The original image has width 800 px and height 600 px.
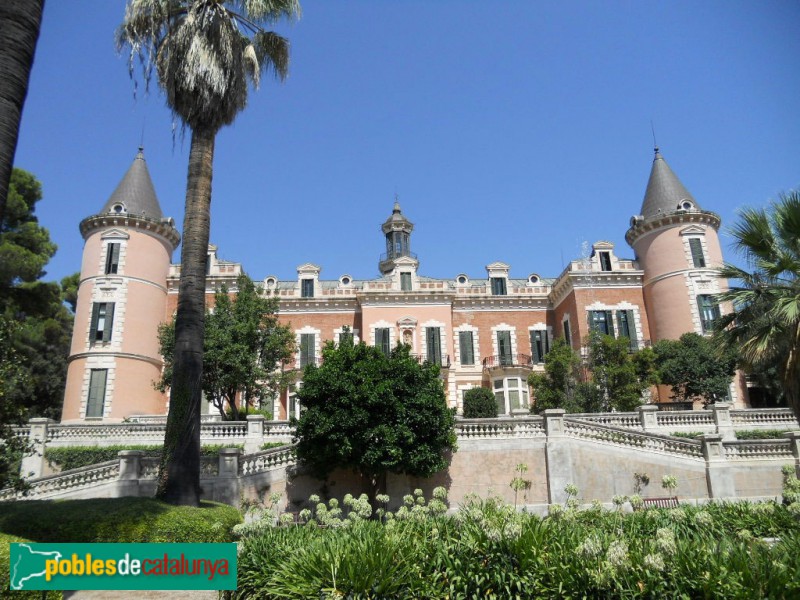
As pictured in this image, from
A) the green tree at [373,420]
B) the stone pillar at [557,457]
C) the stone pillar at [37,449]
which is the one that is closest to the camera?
the green tree at [373,420]

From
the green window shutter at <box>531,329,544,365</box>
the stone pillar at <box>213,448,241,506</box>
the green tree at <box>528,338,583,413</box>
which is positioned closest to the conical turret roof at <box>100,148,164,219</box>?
the stone pillar at <box>213,448,241,506</box>

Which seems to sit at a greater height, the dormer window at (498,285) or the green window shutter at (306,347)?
the dormer window at (498,285)

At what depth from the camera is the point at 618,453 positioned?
66.2 feet

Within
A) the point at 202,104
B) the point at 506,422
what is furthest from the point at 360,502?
the point at 506,422

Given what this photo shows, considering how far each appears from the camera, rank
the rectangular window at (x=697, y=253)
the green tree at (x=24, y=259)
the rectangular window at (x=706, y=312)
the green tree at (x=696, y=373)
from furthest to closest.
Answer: the rectangular window at (x=697, y=253), the rectangular window at (x=706, y=312), the green tree at (x=696, y=373), the green tree at (x=24, y=259)

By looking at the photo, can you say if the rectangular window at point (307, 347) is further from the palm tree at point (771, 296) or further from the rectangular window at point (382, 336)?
the palm tree at point (771, 296)

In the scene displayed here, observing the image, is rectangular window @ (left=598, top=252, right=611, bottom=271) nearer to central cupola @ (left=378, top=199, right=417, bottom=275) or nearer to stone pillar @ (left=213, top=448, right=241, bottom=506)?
central cupola @ (left=378, top=199, right=417, bottom=275)

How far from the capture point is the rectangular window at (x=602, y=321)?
35625 mm

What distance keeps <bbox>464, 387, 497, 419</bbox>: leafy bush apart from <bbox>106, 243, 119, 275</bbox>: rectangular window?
853 inches

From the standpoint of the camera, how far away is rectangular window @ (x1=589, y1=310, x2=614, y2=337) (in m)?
35.6

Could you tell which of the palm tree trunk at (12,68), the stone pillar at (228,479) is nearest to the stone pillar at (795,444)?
the stone pillar at (228,479)

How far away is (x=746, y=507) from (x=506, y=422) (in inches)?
447

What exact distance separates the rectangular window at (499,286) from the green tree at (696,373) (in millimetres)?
11713

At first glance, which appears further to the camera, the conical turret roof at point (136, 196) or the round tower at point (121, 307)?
the conical turret roof at point (136, 196)
